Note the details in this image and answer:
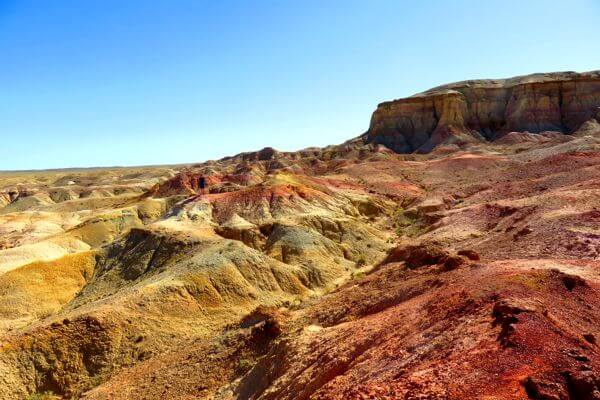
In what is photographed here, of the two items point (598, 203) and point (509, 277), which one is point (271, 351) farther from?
point (598, 203)

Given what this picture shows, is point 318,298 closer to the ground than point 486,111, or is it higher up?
closer to the ground

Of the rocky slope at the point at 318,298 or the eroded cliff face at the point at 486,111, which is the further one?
the eroded cliff face at the point at 486,111

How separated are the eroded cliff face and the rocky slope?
107 feet

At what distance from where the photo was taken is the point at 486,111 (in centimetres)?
8919

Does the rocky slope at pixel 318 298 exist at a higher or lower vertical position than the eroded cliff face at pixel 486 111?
lower

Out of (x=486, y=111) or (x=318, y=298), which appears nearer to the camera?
(x=318, y=298)

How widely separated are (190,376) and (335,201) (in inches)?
1200

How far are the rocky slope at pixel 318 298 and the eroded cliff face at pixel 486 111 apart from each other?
32756 millimetres

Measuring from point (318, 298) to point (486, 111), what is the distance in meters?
80.1

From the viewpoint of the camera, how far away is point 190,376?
15797 millimetres

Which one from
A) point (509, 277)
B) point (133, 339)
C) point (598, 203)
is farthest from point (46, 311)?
point (598, 203)

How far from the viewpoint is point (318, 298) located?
20094mm

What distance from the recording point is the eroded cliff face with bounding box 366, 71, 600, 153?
81188 mm

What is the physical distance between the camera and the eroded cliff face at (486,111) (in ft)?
266
